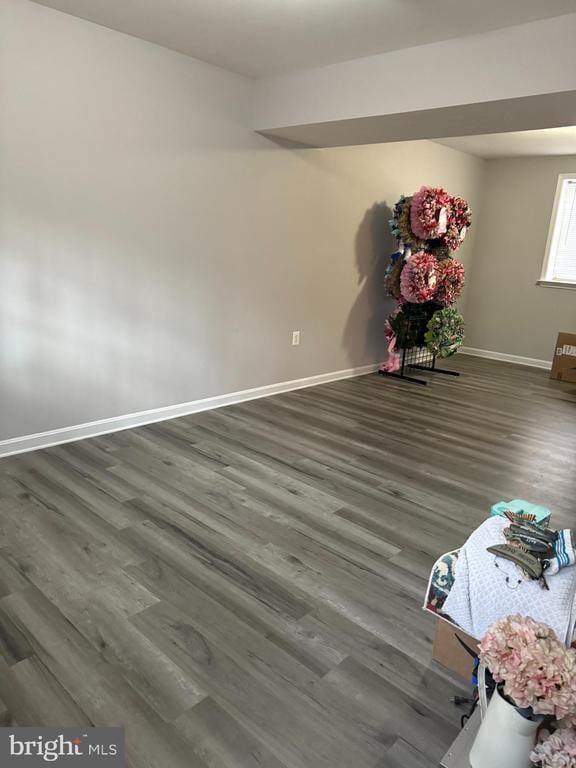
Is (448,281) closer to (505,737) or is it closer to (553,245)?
(553,245)

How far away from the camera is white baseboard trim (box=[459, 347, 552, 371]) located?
637 cm

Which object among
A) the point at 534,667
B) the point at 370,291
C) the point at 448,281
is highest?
the point at 448,281

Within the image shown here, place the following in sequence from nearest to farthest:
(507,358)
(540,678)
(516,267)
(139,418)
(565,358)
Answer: (540,678)
(139,418)
(565,358)
(516,267)
(507,358)

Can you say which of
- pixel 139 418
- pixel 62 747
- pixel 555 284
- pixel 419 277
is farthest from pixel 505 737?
pixel 555 284

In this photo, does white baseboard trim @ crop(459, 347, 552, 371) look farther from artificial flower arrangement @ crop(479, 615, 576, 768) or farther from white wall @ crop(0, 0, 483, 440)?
artificial flower arrangement @ crop(479, 615, 576, 768)

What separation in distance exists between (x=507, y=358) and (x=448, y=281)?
2097 millimetres

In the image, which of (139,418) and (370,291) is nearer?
(139,418)

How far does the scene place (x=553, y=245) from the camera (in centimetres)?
621

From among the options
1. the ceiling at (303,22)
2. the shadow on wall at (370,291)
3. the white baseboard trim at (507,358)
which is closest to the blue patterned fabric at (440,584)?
the ceiling at (303,22)

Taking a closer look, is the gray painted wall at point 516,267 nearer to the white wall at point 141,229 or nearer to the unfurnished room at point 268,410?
the unfurnished room at point 268,410

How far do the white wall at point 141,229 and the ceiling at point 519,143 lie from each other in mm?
1475

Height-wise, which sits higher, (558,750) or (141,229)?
(141,229)

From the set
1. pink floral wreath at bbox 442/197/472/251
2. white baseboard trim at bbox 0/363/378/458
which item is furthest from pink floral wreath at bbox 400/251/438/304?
white baseboard trim at bbox 0/363/378/458

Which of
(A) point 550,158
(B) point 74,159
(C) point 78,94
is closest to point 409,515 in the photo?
(B) point 74,159
